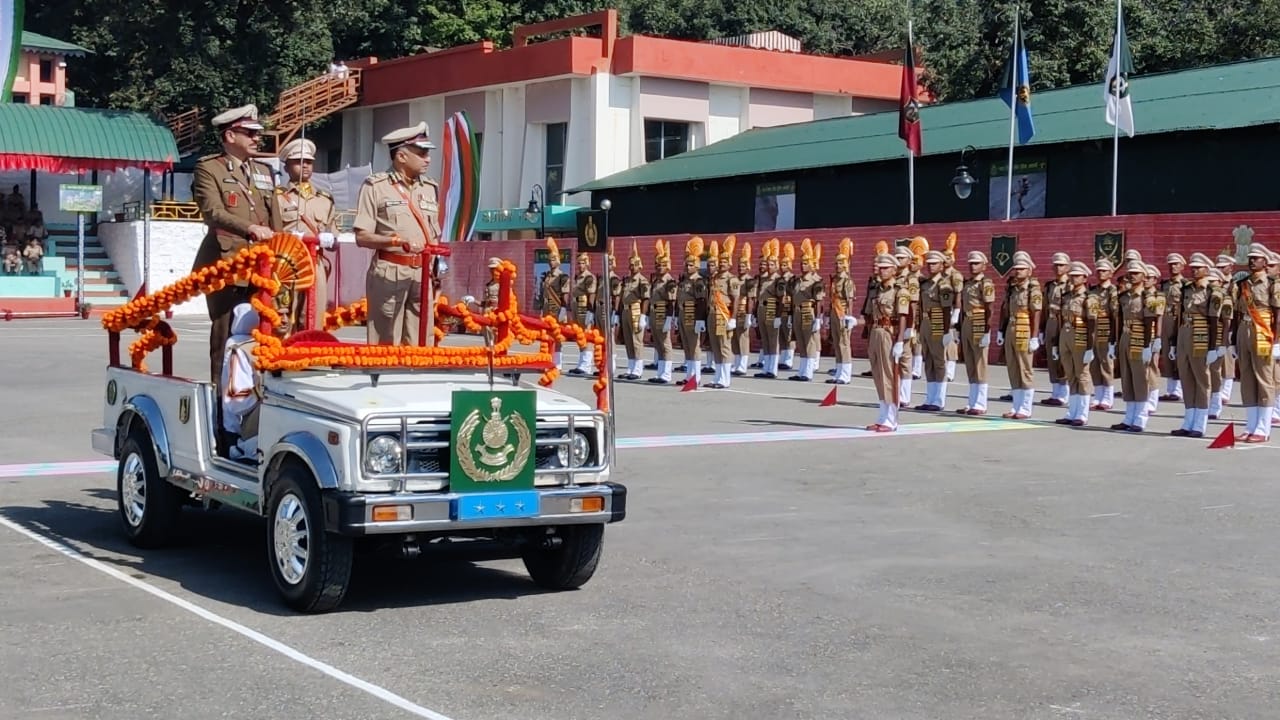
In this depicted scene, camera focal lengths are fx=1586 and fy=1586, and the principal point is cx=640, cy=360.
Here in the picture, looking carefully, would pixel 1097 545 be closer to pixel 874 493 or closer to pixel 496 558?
pixel 874 493

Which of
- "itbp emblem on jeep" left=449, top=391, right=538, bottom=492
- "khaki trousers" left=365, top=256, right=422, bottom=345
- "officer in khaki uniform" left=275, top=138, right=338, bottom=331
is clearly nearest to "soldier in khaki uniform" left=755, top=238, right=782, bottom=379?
"officer in khaki uniform" left=275, top=138, right=338, bottom=331

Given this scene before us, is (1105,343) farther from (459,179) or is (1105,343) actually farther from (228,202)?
(459,179)

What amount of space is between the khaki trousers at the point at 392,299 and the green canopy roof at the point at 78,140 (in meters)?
42.0

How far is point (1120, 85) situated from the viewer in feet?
89.5

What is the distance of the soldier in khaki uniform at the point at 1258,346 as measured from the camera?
640 inches

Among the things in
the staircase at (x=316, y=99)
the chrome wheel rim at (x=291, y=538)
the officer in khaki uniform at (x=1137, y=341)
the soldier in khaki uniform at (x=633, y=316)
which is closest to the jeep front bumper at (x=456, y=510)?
the chrome wheel rim at (x=291, y=538)

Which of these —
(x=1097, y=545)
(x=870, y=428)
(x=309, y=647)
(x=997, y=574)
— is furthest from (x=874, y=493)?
(x=309, y=647)

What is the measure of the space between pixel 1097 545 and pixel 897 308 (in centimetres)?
744

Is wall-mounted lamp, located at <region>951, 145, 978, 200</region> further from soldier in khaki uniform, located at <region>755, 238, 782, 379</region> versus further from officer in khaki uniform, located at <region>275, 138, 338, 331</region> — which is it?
officer in khaki uniform, located at <region>275, 138, 338, 331</region>

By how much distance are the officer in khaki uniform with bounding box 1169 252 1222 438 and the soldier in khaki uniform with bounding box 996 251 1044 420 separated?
6.88ft

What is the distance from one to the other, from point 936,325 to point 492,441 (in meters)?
12.8

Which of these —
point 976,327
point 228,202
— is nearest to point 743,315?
point 976,327

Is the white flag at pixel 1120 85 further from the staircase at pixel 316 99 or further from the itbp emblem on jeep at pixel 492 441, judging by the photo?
the staircase at pixel 316 99

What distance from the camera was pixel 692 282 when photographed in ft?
84.7
